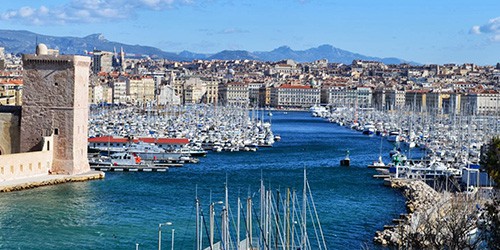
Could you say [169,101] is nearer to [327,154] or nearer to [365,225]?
[327,154]

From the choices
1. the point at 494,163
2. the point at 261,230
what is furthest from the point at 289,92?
the point at 261,230

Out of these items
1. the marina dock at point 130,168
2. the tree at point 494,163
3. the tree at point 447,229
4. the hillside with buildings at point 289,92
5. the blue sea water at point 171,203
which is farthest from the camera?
the hillside with buildings at point 289,92

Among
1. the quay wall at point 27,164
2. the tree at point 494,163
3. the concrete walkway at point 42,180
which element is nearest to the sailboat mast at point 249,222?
the tree at point 494,163

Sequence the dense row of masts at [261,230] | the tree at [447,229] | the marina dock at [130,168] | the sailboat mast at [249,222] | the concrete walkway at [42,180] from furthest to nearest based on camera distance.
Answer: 1. the marina dock at [130,168]
2. the concrete walkway at [42,180]
3. the sailboat mast at [249,222]
4. the dense row of masts at [261,230]
5. the tree at [447,229]

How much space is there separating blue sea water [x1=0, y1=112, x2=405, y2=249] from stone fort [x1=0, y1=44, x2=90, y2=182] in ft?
3.19

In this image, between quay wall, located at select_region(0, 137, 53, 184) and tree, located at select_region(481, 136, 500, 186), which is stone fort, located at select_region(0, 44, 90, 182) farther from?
tree, located at select_region(481, 136, 500, 186)

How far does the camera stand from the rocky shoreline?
13.6 metres

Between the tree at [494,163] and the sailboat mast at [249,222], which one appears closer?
the sailboat mast at [249,222]

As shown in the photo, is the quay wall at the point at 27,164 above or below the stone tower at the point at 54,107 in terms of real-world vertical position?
below

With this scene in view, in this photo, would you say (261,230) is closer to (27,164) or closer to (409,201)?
(409,201)

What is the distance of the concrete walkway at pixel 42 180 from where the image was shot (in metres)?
18.0

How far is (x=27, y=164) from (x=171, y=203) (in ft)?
12.3

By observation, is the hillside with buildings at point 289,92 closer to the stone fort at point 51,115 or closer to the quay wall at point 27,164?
the stone fort at point 51,115

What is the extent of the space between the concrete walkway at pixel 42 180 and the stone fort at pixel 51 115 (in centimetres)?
29
